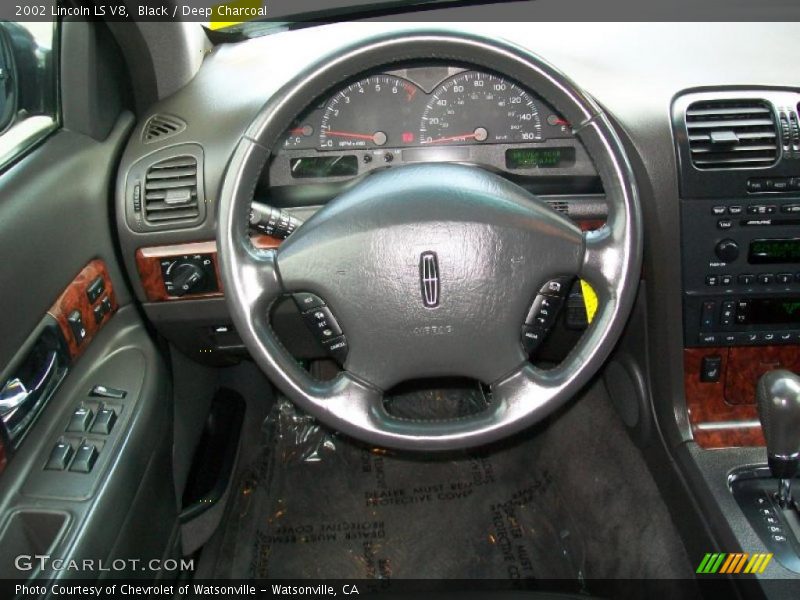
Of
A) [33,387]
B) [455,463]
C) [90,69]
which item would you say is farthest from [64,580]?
[455,463]

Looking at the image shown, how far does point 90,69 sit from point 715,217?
135cm

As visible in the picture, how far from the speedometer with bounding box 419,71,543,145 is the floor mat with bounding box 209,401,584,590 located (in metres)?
0.97

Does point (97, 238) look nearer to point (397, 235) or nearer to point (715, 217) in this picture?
point (397, 235)

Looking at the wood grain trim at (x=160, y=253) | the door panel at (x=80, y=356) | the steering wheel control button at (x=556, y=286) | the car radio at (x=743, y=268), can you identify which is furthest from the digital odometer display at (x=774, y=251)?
the door panel at (x=80, y=356)

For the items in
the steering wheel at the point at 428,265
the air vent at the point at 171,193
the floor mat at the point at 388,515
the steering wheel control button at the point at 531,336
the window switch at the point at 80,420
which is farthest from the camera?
the floor mat at the point at 388,515

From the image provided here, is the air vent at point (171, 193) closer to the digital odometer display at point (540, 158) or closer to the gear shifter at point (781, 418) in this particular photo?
the digital odometer display at point (540, 158)

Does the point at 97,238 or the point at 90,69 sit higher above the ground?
the point at 90,69

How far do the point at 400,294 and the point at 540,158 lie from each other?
0.66 metres

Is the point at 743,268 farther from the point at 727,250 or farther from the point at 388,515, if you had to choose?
the point at 388,515

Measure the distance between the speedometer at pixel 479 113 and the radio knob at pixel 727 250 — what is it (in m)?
0.45

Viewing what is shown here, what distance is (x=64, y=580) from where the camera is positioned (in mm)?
1280

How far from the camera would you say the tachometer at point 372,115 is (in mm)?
1697

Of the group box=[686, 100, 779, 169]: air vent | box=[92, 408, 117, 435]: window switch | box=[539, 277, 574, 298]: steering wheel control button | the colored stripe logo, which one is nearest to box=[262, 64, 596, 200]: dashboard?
box=[686, 100, 779, 169]: air vent

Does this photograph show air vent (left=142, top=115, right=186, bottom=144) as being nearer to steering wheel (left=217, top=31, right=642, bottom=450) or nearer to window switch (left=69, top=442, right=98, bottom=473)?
steering wheel (left=217, top=31, right=642, bottom=450)
